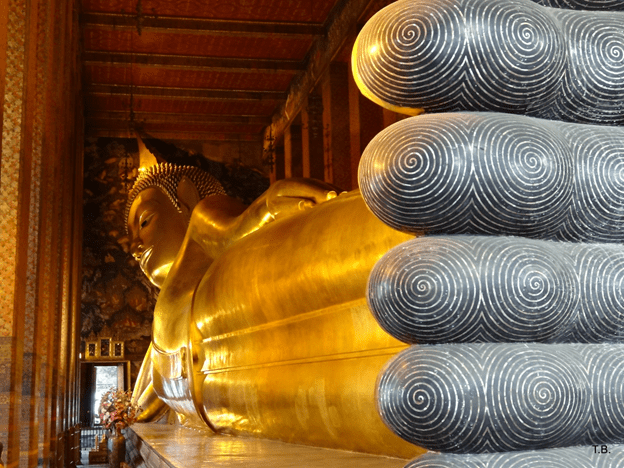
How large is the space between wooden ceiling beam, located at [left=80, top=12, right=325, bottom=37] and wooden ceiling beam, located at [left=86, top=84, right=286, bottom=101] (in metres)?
2.19

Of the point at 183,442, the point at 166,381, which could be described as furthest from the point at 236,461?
the point at 166,381

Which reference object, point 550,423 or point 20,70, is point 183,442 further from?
point 20,70

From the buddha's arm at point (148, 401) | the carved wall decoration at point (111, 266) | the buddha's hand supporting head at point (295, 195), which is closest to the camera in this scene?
the buddha's hand supporting head at point (295, 195)

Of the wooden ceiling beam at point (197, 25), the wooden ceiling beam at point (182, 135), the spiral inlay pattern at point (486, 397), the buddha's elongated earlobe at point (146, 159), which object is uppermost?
the wooden ceiling beam at point (197, 25)

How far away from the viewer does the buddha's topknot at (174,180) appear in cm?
525

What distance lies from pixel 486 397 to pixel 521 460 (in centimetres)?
12

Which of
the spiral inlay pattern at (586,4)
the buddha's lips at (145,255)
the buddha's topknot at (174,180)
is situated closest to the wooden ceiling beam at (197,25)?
the buddha's topknot at (174,180)

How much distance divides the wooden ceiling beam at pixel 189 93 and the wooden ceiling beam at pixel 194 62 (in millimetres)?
1004

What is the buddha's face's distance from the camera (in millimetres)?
5195

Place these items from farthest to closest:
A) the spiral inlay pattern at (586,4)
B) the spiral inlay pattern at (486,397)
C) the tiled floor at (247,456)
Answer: the tiled floor at (247,456) → the spiral inlay pattern at (586,4) → the spiral inlay pattern at (486,397)

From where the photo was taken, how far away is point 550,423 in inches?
43.7

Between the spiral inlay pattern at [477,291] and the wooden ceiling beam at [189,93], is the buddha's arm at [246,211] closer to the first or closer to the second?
the spiral inlay pattern at [477,291]

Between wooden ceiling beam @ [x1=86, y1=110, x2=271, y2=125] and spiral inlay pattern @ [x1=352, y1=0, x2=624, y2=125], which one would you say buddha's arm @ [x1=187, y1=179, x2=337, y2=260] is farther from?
wooden ceiling beam @ [x1=86, y1=110, x2=271, y2=125]

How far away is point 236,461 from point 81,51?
393 inches
